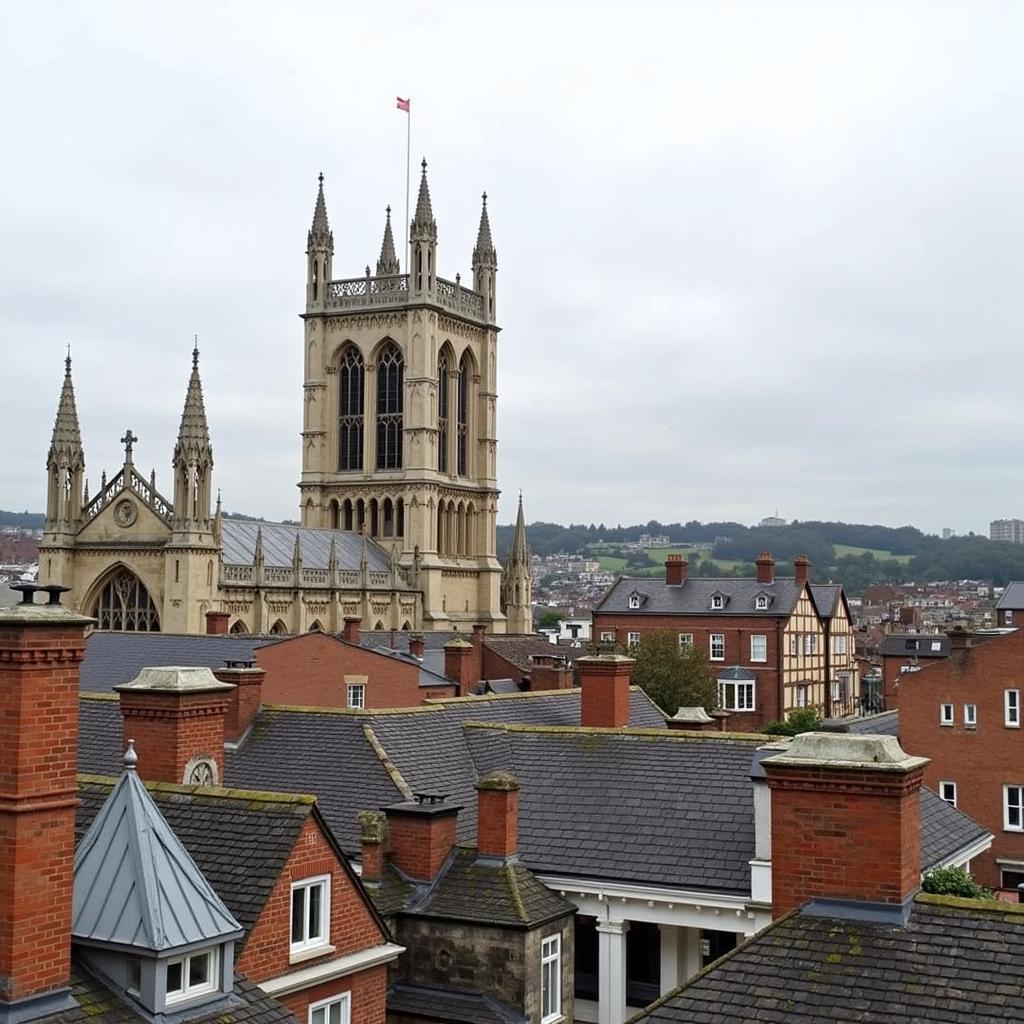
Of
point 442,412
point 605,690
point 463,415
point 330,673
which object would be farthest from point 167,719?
point 463,415

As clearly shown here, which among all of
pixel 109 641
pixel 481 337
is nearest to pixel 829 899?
pixel 109 641

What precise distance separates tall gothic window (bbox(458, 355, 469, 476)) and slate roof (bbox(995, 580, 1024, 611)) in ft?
148

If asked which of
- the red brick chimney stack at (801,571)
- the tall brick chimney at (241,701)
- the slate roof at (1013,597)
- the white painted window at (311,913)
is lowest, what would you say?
the white painted window at (311,913)

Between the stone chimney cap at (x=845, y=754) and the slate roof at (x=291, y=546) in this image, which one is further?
the slate roof at (x=291, y=546)

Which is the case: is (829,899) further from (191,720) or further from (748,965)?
(191,720)

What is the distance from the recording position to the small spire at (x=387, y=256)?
365 ft

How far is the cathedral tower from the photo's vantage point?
9244 cm

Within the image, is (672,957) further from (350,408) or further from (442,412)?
(350,408)

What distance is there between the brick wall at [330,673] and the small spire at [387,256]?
74.5 metres

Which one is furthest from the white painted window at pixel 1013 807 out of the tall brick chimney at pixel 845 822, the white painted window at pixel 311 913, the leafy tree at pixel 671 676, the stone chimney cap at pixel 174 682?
the tall brick chimney at pixel 845 822

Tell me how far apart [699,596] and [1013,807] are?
115ft

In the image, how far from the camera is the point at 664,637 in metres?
66.2

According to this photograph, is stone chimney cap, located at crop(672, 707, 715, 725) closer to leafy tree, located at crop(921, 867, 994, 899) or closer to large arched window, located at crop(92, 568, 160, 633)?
leafy tree, located at crop(921, 867, 994, 899)

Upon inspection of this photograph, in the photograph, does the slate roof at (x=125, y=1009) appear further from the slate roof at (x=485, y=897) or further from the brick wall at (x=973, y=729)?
the brick wall at (x=973, y=729)
